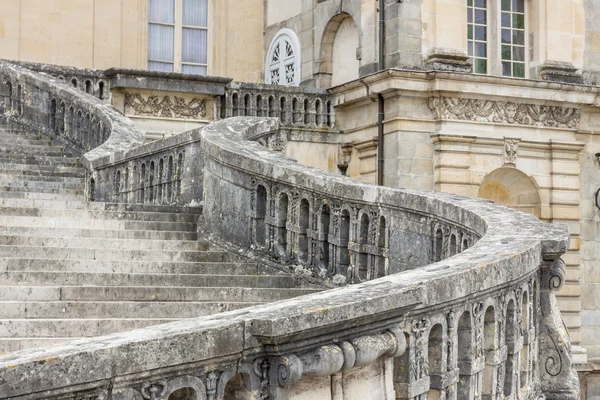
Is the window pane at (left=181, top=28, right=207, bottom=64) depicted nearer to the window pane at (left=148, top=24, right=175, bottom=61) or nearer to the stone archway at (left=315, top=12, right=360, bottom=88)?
the window pane at (left=148, top=24, right=175, bottom=61)

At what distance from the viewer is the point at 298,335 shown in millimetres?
3727

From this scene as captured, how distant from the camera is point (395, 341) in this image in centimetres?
422

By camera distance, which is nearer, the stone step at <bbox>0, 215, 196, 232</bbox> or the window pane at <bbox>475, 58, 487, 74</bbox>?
the stone step at <bbox>0, 215, 196, 232</bbox>

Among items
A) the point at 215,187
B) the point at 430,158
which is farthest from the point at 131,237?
the point at 430,158

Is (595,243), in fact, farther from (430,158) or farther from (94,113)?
(94,113)

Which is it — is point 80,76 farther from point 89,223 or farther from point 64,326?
point 64,326

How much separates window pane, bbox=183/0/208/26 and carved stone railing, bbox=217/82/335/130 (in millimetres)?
4231

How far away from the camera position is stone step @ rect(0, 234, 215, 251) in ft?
27.3

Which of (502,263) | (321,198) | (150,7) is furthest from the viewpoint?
(150,7)

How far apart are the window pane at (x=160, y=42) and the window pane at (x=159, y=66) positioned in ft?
0.34

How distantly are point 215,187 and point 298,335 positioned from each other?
6.28 metres

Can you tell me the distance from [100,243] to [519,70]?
38.9 feet

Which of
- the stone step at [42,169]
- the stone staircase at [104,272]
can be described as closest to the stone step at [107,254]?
the stone staircase at [104,272]

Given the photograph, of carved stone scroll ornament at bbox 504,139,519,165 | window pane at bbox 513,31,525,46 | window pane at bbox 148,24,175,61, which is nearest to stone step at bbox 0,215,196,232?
carved stone scroll ornament at bbox 504,139,519,165
